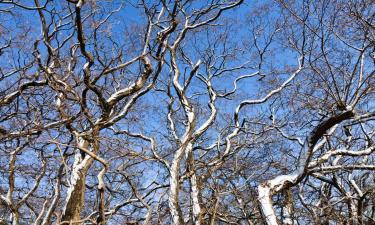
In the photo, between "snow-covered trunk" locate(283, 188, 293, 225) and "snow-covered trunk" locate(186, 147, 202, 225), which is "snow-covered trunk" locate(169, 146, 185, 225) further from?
"snow-covered trunk" locate(283, 188, 293, 225)

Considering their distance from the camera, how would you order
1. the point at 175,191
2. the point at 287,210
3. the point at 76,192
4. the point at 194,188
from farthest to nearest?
the point at 194,188
the point at 175,191
the point at 76,192
the point at 287,210

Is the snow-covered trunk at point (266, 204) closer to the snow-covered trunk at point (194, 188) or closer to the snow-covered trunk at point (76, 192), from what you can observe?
the snow-covered trunk at point (194, 188)

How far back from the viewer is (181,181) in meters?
8.78

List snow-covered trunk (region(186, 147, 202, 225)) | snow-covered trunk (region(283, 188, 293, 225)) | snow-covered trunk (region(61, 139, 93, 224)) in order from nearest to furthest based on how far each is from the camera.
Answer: snow-covered trunk (region(283, 188, 293, 225))
snow-covered trunk (region(61, 139, 93, 224))
snow-covered trunk (region(186, 147, 202, 225))

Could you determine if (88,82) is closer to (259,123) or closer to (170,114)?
(170,114)

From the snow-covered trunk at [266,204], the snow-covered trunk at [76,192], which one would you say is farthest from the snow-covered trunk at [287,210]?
the snow-covered trunk at [76,192]

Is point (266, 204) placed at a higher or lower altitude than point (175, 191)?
lower

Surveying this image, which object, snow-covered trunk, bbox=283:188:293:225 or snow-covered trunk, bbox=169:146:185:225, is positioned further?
snow-covered trunk, bbox=169:146:185:225

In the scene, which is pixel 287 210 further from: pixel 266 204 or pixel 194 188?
pixel 194 188

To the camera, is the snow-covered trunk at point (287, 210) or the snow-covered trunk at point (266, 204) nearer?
the snow-covered trunk at point (266, 204)

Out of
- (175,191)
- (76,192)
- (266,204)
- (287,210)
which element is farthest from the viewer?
(175,191)

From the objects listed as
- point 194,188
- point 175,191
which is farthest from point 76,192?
point 194,188

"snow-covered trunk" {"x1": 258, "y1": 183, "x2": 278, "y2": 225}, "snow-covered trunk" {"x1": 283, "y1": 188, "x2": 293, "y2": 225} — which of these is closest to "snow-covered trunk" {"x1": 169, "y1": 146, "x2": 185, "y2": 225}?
"snow-covered trunk" {"x1": 283, "y1": 188, "x2": 293, "y2": 225}

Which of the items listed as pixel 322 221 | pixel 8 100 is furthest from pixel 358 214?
Answer: pixel 8 100
